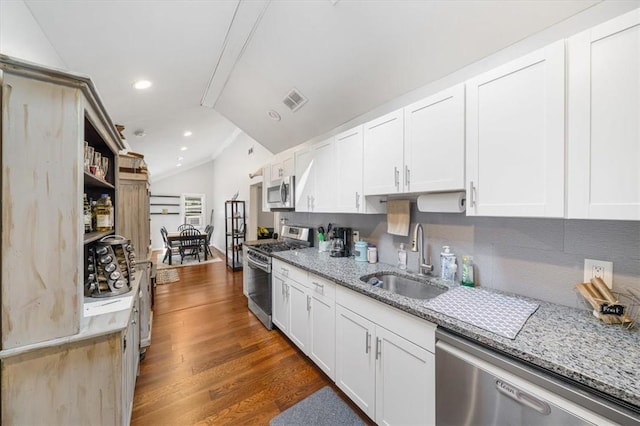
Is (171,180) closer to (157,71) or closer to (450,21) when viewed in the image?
(157,71)

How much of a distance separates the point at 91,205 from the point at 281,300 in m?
1.88

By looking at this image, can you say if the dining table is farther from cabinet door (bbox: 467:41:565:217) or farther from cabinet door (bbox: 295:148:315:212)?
cabinet door (bbox: 467:41:565:217)

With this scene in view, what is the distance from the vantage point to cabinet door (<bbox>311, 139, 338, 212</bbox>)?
243cm

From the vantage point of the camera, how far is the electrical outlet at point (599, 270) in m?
1.14

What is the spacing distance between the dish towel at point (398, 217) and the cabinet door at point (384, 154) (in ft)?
0.89

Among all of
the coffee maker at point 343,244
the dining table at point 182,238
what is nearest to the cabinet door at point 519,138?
the coffee maker at point 343,244

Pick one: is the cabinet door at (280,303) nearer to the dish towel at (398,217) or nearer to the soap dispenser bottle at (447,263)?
the dish towel at (398,217)

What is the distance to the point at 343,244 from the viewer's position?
8.53 feet

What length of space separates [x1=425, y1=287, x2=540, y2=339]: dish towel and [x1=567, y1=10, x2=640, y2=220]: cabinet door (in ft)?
1.73

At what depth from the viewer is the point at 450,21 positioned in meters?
1.43

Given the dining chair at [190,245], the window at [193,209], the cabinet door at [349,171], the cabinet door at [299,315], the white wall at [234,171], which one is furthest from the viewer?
the window at [193,209]

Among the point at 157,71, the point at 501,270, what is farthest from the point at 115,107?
the point at 501,270

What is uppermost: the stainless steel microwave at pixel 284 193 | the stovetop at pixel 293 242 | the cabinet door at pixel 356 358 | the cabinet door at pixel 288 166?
the cabinet door at pixel 288 166

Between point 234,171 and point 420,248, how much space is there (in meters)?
6.10
